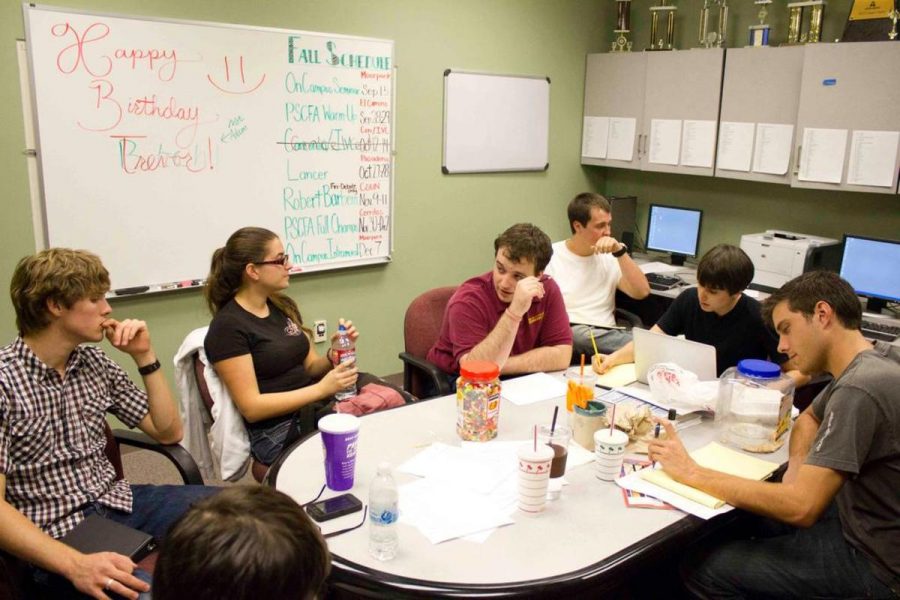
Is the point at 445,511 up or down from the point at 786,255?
down

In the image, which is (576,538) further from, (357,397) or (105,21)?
(105,21)

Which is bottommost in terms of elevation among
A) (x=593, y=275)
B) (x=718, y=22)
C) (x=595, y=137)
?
(x=593, y=275)

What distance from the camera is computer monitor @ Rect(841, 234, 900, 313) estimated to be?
351cm

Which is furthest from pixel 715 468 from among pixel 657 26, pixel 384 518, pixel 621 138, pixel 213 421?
pixel 657 26

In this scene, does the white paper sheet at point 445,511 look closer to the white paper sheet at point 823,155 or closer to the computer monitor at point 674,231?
the white paper sheet at point 823,155

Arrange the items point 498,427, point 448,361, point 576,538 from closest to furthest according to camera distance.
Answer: point 576,538 → point 498,427 → point 448,361

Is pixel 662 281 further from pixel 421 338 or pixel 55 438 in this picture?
pixel 55 438

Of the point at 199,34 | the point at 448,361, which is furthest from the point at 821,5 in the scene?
the point at 199,34

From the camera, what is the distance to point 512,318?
2398mm

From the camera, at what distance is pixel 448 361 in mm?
2643

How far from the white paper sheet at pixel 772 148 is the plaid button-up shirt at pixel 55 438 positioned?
347 centimetres

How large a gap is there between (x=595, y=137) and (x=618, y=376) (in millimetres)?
2754

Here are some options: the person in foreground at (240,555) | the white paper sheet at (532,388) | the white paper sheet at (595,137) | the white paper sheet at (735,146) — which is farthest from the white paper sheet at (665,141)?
the person in foreground at (240,555)

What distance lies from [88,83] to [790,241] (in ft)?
11.3
